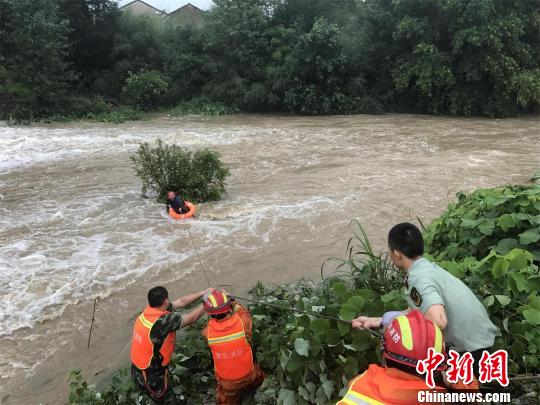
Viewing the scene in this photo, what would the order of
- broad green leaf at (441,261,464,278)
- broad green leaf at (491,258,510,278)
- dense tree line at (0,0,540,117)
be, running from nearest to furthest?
broad green leaf at (491,258,510,278), broad green leaf at (441,261,464,278), dense tree line at (0,0,540,117)

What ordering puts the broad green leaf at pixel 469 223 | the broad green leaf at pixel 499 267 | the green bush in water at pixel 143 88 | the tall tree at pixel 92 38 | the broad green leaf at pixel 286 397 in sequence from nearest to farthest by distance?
1. the broad green leaf at pixel 286 397
2. the broad green leaf at pixel 499 267
3. the broad green leaf at pixel 469 223
4. the green bush in water at pixel 143 88
5. the tall tree at pixel 92 38

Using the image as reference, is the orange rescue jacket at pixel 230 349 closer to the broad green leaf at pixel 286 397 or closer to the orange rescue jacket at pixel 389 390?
the broad green leaf at pixel 286 397

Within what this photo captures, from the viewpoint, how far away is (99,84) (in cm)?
2708

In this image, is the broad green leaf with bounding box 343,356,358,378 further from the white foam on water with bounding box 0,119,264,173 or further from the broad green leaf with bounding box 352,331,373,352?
the white foam on water with bounding box 0,119,264,173

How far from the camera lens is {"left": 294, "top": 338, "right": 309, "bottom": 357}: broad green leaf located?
8.90ft

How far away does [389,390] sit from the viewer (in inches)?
75.8

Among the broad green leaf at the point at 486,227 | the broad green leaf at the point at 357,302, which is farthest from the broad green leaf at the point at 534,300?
the broad green leaf at the point at 357,302

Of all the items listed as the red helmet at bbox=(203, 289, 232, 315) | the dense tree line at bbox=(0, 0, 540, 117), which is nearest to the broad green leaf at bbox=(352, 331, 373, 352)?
the red helmet at bbox=(203, 289, 232, 315)

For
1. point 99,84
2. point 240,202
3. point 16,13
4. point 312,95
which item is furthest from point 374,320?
point 99,84

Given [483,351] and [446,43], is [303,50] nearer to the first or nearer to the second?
[446,43]

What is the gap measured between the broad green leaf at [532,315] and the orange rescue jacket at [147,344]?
2486 millimetres

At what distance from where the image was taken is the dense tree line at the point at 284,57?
65.7 ft

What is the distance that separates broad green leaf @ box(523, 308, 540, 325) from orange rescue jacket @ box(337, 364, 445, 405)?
0.98 m

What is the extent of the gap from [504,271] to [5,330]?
508cm
